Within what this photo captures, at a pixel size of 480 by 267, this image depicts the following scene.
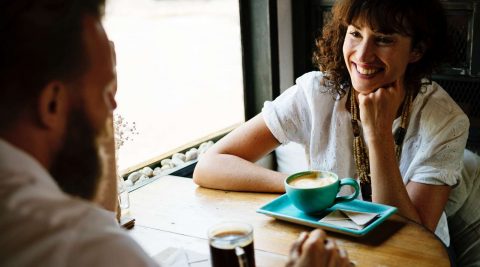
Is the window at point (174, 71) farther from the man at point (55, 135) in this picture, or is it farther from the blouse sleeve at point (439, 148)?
the man at point (55, 135)

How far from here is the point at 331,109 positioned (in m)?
1.99

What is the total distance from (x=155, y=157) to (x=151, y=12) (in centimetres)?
61

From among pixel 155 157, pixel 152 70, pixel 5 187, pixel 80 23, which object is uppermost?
pixel 80 23

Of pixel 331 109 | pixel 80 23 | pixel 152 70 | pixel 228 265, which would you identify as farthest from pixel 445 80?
pixel 80 23

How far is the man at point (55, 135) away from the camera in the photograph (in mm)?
650

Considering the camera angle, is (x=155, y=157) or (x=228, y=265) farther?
(x=155, y=157)

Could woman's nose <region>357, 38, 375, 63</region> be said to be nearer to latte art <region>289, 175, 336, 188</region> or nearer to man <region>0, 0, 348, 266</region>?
latte art <region>289, 175, 336, 188</region>

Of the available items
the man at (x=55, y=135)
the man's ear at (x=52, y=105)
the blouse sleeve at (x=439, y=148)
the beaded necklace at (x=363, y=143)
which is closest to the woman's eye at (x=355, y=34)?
the beaded necklace at (x=363, y=143)

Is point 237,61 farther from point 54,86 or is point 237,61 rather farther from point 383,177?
point 54,86

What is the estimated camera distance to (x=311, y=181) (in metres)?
1.53

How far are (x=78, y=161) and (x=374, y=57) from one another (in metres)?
1.22

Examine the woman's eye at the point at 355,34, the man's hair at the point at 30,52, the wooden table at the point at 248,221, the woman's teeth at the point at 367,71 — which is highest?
the man's hair at the point at 30,52

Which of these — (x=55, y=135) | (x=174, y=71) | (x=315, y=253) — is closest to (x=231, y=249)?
(x=315, y=253)

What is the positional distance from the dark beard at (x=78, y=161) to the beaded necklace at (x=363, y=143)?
48.0 inches
